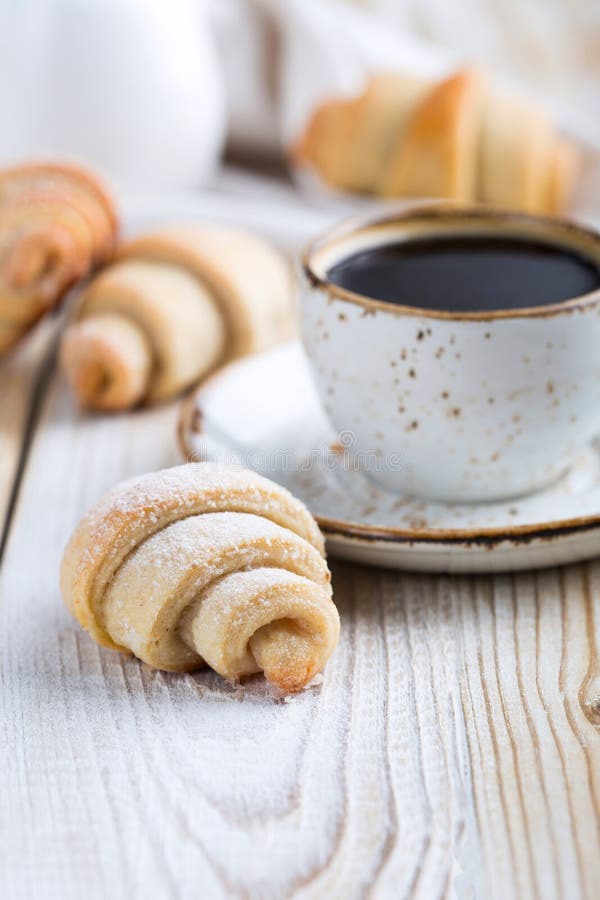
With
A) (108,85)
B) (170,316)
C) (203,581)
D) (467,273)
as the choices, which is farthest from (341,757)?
(108,85)

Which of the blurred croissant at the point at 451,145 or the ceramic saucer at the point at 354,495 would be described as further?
the blurred croissant at the point at 451,145

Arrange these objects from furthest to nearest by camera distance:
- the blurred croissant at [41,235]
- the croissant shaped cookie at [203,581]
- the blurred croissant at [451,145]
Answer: the blurred croissant at [451,145] → the blurred croissant at [41,235] → the croissant shaped cookie at [203,581]

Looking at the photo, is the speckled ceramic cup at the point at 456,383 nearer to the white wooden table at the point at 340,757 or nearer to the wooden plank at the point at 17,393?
the white wooden table at the point at 340,757

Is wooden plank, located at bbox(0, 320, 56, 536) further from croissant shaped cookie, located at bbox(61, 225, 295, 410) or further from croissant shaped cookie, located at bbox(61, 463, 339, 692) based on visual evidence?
croissant shaped cookie, located at bbox(61, 463, 339, 692)

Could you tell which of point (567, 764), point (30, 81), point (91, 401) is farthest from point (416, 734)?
point (30, 81)

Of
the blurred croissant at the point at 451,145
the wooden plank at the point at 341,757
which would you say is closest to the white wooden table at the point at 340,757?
the wooden plank at the point at 341,757
